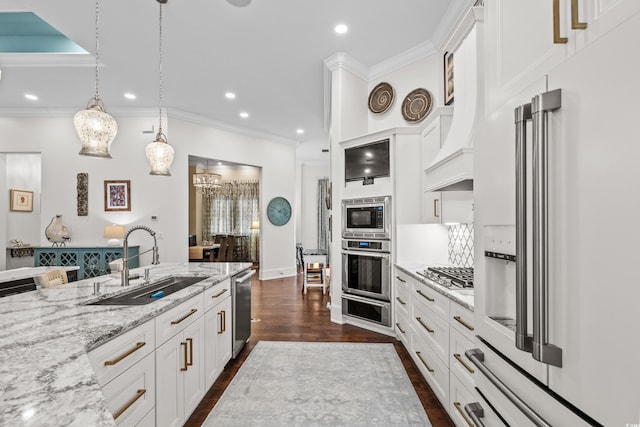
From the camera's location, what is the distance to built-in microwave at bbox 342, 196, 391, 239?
3520 millimetres

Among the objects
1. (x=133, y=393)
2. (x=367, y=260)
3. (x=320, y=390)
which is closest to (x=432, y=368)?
(x=320, y=390)

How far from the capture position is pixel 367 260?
12.1ft

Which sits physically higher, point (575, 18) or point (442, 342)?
point (575, 18)

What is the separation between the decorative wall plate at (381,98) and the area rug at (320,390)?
9.84 ft

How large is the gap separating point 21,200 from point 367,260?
7.63 meters

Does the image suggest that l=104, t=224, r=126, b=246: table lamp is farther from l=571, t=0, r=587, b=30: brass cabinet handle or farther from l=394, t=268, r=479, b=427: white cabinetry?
l=571, t=0, r=587, b=30: brass cabinet handle

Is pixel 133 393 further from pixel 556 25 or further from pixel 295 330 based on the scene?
pixel 295 330

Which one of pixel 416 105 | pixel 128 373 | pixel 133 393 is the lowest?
pixel 133 393

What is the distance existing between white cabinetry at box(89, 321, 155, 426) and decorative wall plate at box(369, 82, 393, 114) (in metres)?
3.69

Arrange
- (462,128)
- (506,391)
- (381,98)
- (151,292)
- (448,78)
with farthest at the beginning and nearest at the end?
(381,98)
(448,78)
(151,292)
(462,128)
(506,391)

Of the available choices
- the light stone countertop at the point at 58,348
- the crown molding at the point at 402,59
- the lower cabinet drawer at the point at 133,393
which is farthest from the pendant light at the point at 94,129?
the crown molding at the point at 402,59

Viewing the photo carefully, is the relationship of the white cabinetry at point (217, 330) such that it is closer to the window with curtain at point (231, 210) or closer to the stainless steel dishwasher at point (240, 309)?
the stainless steel dishwasher at point (240, 309)

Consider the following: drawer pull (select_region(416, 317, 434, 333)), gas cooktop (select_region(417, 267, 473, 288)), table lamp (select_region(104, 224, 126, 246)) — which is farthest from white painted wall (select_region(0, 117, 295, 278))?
gas cooktop (select_region(417, 267, 473, 288))

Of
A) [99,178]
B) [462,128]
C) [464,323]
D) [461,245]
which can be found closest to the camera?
[464,323]
